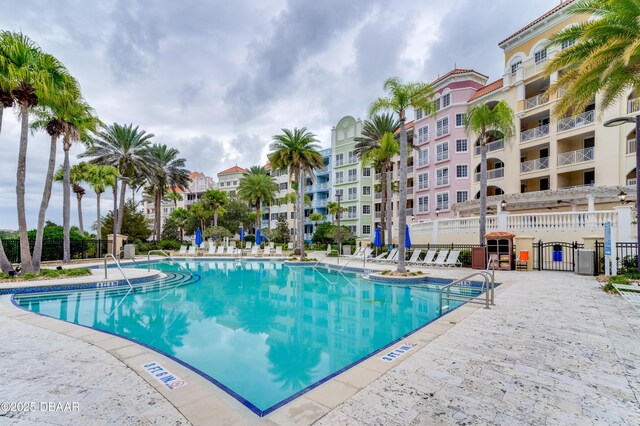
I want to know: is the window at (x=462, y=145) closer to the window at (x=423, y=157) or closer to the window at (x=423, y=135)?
the window at (x=423, y=157)

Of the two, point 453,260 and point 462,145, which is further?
point 462,145

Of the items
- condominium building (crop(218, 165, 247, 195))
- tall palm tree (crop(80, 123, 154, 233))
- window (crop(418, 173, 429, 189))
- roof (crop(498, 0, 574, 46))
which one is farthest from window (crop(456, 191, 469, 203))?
condominium building (crop(218, 165, 247, 195))

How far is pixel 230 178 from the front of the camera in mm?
65125

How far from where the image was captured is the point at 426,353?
4.66 m

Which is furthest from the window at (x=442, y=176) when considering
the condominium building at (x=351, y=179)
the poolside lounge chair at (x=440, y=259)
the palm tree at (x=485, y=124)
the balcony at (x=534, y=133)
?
the poolside lounge chair at (x=440, y=259)

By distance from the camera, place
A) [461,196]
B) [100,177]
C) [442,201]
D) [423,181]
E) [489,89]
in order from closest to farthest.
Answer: [100,177], [489,89], [461,196], [442,201], [423,181]

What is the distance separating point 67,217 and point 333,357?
22495 millimetres

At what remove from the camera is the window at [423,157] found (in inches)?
1345

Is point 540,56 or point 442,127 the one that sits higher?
point 540,56

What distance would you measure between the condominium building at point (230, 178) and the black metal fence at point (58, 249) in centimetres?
3896

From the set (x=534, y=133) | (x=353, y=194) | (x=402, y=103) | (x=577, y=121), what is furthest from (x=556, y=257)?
(x=353, y=194)

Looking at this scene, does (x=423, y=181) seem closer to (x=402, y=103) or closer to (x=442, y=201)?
(x=442, y=201)

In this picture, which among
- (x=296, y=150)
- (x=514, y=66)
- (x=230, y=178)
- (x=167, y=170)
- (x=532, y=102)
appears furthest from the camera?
(x=230, y=178)

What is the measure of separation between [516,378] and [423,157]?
109ft
